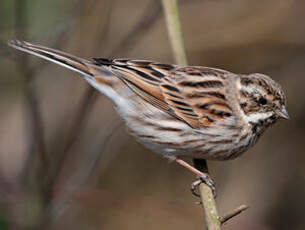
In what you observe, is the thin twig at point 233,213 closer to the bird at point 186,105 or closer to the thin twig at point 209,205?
the thin twig at point 209,205

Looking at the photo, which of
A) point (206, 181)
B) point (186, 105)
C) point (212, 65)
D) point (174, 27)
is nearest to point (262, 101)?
point (186, 105)

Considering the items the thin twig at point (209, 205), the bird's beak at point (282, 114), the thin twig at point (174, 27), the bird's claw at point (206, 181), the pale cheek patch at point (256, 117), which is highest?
the thin twig at point (174, 27)

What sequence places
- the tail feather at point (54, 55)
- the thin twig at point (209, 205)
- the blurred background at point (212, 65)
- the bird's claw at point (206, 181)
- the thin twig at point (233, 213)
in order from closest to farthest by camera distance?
the thin twig at point (233, 213), the thin twig at point (209, 205), the tail feather at point (54, 55), the bird's claw at point (206, 181), the blurred background at point (212, 65)

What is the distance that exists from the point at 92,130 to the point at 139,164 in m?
1.16

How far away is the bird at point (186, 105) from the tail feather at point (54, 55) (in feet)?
0.03

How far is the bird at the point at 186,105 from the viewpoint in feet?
19.5

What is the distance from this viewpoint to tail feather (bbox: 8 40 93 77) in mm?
5492

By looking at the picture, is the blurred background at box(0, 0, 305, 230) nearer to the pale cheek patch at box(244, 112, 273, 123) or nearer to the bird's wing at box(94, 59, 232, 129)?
the bird's wing at box(94, 59, 232, 129)

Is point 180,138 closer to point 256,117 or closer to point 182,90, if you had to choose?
point 182,90

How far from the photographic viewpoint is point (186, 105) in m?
6.18

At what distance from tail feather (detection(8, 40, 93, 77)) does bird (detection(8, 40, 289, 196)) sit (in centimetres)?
1

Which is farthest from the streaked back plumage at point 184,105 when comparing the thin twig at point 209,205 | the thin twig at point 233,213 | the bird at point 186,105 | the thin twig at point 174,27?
the thin twig at point 233,213

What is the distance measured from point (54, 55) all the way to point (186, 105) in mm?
1423

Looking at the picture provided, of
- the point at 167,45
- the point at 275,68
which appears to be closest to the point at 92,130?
the point at 167,45
